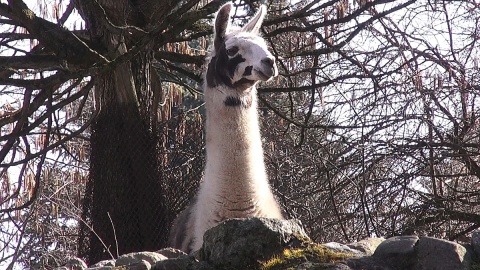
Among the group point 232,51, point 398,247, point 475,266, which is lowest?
point 475,266

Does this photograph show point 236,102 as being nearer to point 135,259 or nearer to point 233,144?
point 233,144

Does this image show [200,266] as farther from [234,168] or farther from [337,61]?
[337,61]

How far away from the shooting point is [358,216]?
8828mm

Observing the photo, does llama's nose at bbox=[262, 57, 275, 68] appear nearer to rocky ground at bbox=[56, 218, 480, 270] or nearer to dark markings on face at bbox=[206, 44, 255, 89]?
dark markings on face at bbox=[206, 44, 255, 89]

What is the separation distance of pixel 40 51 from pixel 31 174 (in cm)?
153

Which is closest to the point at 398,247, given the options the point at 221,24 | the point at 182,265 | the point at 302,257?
the point at 302,257

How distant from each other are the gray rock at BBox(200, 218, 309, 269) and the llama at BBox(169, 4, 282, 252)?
7.53ft

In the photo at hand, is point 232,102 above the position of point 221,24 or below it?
below

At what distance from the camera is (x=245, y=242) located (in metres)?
4.02

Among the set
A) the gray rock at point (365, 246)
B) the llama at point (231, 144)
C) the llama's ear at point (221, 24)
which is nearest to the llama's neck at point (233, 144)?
the llama at point (231, 144)

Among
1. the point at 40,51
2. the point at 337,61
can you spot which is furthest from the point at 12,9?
the point at 337,61

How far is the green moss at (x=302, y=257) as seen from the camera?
3.99 meters

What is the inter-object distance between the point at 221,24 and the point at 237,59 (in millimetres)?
599

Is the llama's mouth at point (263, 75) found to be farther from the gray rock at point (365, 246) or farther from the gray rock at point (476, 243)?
the gray rock at point (476, 243)
